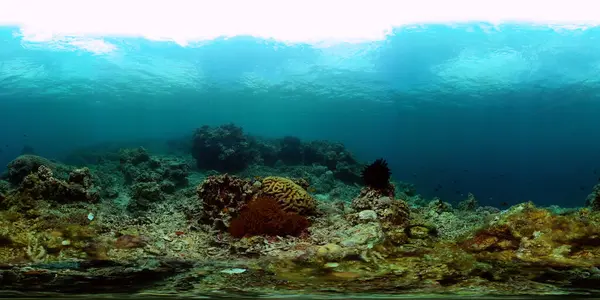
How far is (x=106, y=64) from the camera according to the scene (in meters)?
49.7

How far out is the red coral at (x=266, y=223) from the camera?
7879 mm

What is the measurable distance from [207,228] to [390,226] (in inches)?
153

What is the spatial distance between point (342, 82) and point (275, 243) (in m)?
49.9

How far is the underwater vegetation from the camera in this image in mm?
5676

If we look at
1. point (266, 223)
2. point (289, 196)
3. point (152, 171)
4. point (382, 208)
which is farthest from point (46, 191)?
point (152, 171)

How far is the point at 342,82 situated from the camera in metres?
55.6

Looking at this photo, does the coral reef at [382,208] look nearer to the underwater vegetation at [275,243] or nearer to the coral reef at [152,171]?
the underwater vegetation at [275,243]

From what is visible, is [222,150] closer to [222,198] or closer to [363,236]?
[222,198]

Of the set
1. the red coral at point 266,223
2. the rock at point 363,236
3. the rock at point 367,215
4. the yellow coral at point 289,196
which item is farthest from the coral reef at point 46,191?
the rock at point 367,215

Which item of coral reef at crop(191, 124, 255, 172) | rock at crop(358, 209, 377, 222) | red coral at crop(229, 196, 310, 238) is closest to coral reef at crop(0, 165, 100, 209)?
red coral at crop(229, 196, 310, 238)

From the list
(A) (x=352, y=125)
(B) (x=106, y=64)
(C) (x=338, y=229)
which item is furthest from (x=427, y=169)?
(C) (x=338, y=229)

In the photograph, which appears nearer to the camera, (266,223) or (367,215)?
(266,223)

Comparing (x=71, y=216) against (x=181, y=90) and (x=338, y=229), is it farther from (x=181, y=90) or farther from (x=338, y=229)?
(x=181, y=90)

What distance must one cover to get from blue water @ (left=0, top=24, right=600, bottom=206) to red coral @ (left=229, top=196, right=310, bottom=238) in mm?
24792
